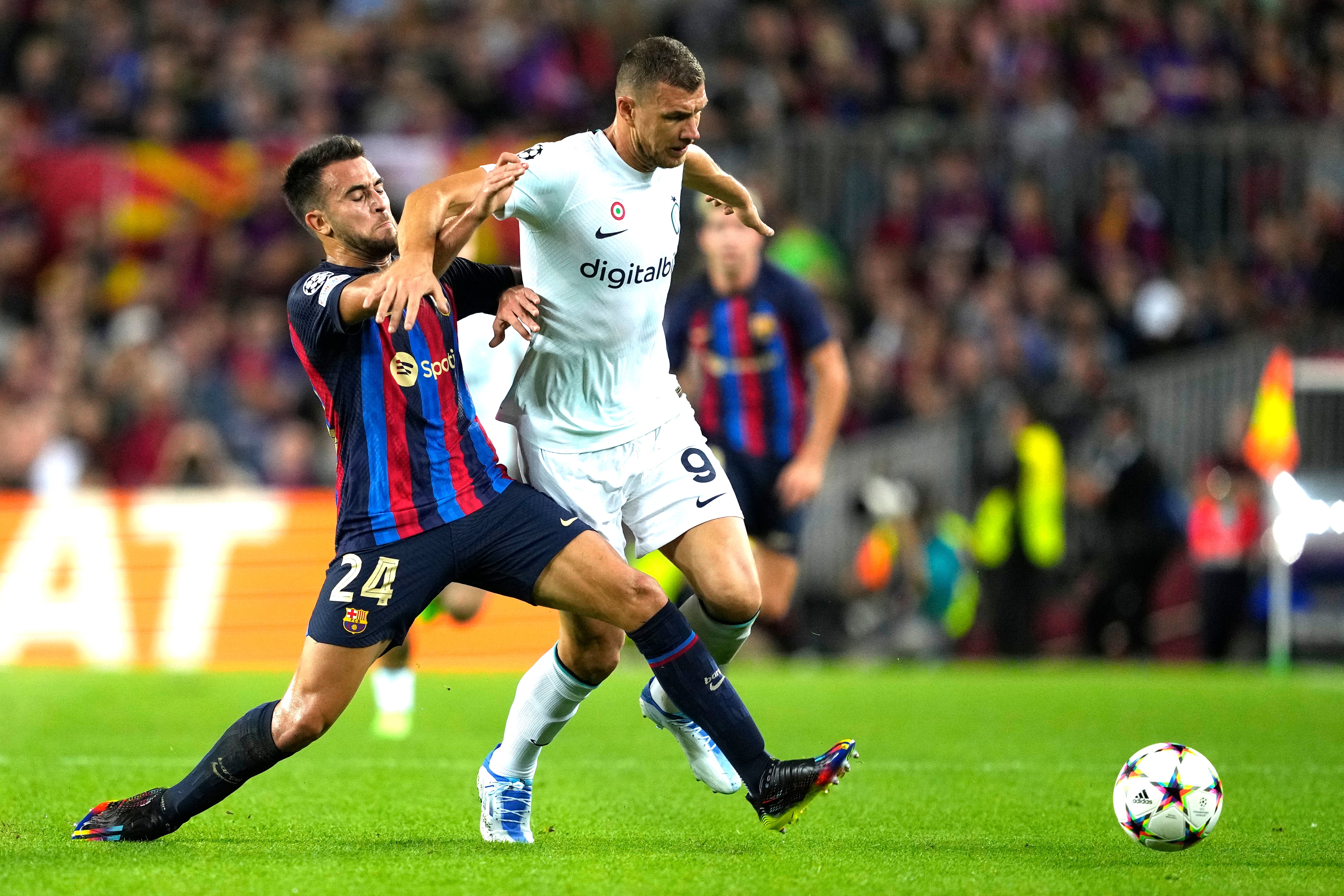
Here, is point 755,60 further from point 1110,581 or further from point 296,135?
point 1110,581

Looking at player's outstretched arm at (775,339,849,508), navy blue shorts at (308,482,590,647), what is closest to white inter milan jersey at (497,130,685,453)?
navy blue shorts at (308,482,590,647)

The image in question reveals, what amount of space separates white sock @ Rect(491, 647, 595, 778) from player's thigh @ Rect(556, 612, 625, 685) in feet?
0.14

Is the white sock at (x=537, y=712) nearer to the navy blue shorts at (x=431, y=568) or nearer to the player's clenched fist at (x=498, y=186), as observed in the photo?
the navy blue shorts at (x=431, y=568)

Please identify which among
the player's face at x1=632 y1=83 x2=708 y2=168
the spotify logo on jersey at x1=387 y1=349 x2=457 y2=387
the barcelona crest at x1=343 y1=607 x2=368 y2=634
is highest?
the player's face at x1=632 y1=83 x2=708 y2=168

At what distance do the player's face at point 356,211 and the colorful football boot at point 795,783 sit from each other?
6.38 feet

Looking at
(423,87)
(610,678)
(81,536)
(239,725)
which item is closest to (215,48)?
(423,87)

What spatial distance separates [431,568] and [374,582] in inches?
6.7

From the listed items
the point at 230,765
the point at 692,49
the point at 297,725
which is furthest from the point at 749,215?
the point at 692,49

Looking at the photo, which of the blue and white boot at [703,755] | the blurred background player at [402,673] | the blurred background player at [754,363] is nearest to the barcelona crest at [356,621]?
the blue and white boot at [703,755]

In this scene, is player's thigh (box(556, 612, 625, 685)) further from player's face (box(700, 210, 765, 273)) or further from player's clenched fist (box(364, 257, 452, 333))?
player's face (box(700, 210, 765, 273))

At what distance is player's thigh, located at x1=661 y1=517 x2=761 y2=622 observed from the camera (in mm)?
5625

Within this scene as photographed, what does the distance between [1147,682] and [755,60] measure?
801cm

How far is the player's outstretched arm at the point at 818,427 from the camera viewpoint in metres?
7.45

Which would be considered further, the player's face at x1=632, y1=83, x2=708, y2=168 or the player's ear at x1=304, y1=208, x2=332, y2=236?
the player's face at x1=632, y1=83, x2=708, y2=168
